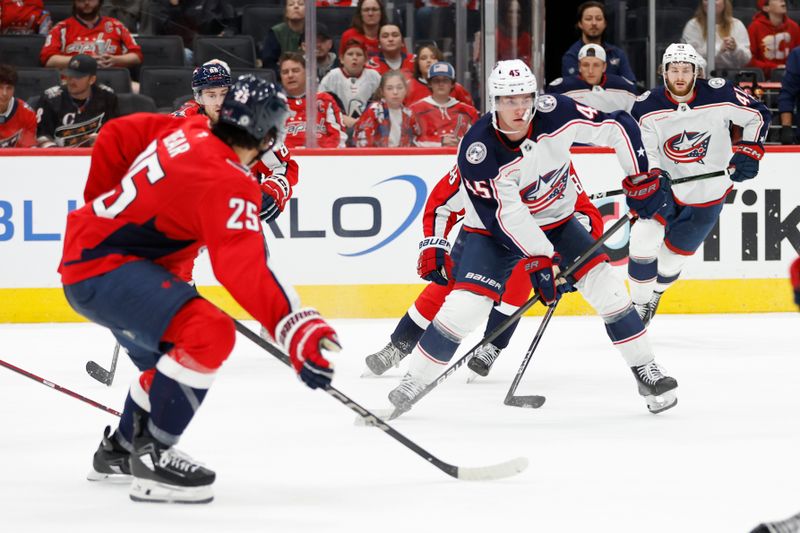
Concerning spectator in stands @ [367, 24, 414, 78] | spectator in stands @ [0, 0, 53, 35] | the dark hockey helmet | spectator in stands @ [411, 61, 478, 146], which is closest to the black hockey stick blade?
the dark hockey helmet

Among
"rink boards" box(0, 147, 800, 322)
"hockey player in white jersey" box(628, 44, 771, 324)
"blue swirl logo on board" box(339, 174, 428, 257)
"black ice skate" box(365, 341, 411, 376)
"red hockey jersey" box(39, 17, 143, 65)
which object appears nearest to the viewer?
"black ice skate" box(365, 341, 411, 376)

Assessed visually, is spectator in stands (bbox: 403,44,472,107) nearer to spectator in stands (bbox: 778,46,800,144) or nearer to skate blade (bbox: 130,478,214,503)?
spectator in stands (bbox: 778,46,800,144)

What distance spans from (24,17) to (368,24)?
203cm

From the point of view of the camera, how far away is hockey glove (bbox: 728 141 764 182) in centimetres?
521

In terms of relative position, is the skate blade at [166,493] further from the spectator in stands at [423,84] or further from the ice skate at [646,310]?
the spectator in stands at [423,84]

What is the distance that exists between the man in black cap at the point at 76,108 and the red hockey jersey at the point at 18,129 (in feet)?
0.12

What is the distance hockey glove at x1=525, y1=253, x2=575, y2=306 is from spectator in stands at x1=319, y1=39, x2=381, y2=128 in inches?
109

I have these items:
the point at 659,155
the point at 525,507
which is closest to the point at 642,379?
the point at 525,507

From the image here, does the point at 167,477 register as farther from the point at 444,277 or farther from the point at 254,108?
the point at 444,277

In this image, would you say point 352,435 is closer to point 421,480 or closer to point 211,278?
point 421,480

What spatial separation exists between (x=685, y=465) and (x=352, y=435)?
99cm

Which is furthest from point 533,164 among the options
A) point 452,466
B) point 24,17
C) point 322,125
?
point 24,17

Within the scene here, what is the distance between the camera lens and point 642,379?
3.94 meters

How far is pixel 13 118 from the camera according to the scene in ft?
20.6
